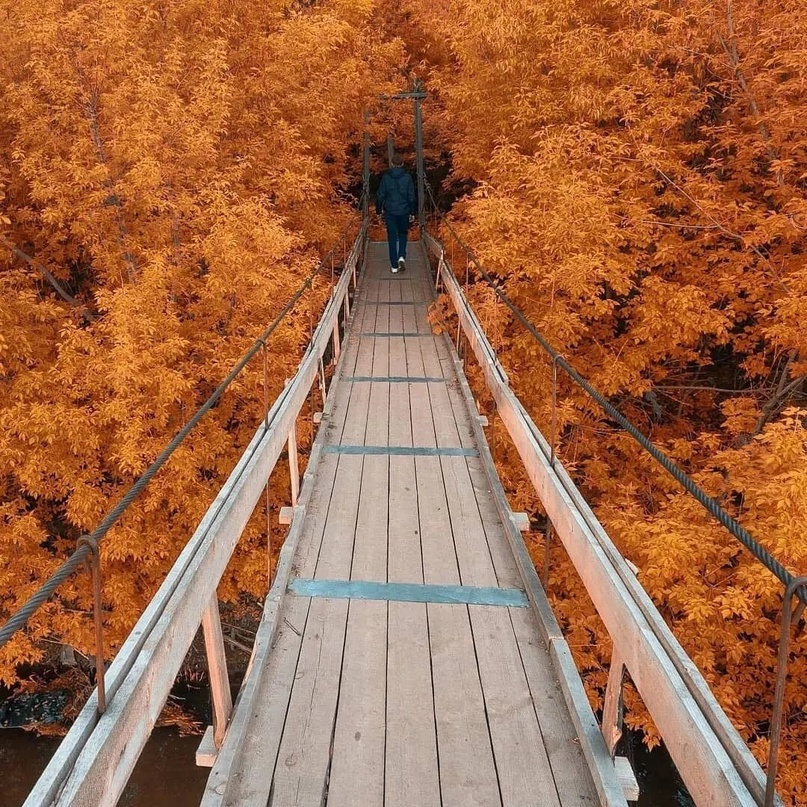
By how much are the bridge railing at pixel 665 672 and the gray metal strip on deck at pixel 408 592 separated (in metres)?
0.53

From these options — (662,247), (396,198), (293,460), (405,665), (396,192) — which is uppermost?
(396,192)

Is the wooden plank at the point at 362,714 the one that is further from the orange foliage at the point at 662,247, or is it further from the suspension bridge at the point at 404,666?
the orange foliage at the point at 662,247

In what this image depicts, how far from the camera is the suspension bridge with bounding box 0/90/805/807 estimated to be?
153cm

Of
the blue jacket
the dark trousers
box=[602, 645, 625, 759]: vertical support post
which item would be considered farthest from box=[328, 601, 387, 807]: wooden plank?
the dark trousers

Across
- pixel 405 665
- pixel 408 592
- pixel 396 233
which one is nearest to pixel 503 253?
pixel 408 592

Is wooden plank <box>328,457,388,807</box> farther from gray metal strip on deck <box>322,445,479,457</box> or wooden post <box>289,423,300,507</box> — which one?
gray metal strip on deck <box>322,445,479,457</box>

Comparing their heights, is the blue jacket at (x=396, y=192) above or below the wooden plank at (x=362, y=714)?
above

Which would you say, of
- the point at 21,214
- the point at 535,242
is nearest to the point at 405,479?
the point at 535,242

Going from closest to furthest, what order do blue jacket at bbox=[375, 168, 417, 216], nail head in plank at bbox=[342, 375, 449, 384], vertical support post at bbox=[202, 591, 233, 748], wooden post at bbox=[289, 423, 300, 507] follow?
1. vertical support post at bbox=[202, 591, 233, 748]
2. wooden post at bbox=[289, 423, 300, 507]
3. nail head in plank at bbox=[342, 375, 449, 384]
4. blue jacket at bbox=[375, 168, 417, 216]

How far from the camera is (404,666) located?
2.74 metres

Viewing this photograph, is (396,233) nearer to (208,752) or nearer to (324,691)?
(324,691)

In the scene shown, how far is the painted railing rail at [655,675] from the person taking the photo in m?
1.46

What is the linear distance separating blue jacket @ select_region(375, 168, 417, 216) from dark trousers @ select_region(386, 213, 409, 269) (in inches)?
7.4

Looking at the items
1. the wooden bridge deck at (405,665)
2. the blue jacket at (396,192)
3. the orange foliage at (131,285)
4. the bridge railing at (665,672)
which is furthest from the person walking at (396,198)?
the bridge railing at (665,672)
